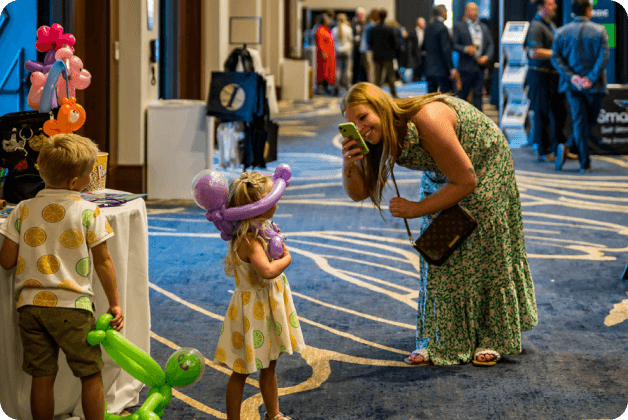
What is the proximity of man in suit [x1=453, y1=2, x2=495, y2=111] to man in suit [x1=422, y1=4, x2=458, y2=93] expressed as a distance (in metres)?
0.57

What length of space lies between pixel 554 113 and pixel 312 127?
4.09 meters

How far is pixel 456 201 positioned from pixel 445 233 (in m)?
0.15

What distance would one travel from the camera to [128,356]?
7.29 ft

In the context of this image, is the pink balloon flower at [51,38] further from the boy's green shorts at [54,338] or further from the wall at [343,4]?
the wall at [343,4]

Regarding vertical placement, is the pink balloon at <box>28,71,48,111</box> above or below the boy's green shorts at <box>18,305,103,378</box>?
above

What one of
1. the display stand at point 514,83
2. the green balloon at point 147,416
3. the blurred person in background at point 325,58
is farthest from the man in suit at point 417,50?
the green balloon at point 147,416

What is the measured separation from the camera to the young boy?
216 centimetres

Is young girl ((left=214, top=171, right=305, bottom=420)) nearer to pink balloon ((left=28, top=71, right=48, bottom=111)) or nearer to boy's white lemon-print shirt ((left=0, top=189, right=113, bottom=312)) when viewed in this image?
boy's white lemon-print shirt ((left=0, top=189, right=113, bottom=312))

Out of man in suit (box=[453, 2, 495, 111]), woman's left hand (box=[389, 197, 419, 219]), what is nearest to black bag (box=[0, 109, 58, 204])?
woman's left hand (box=[389, 197, 419, 219])

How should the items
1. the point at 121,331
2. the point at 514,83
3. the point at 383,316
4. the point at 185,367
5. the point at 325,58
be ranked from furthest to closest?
the point at 325,58, the point at 514,83, the point at 383,316, the point at 121,331, the point at 185,367

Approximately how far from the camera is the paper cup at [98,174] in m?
2.94

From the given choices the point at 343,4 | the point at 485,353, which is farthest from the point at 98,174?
the point at 343,4

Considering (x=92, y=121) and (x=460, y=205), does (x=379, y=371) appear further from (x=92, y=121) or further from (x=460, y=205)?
(x=92, y=121)

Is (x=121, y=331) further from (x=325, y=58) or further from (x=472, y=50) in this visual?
(x=325, y=58)
